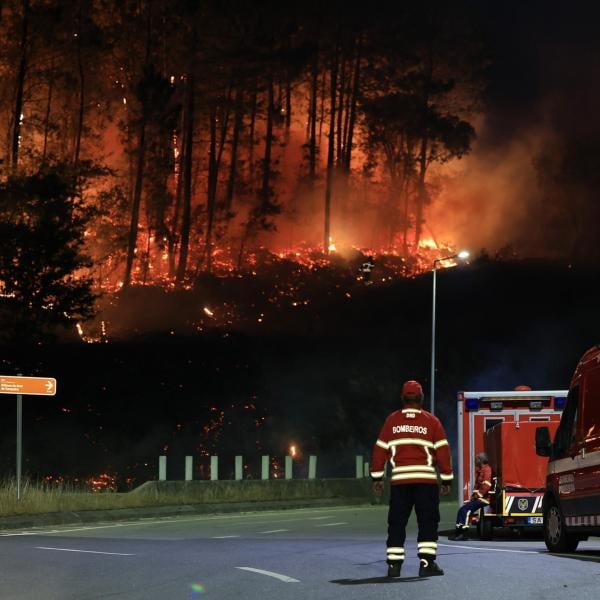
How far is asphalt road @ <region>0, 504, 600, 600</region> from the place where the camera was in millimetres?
12039

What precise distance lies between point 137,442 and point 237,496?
14.7m

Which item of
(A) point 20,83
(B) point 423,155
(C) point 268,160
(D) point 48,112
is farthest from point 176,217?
(B) point 423,155

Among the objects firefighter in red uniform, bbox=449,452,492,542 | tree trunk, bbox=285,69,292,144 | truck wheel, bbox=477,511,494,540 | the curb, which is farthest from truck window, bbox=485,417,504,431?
tree trunk, bbox=285,69,292,144

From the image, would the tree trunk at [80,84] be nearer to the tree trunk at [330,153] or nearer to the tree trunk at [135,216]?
the tree trunk at [135,216]

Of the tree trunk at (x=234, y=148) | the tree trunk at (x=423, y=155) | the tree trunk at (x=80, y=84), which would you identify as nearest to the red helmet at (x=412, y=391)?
the tree trunk at (x=80, y=84)

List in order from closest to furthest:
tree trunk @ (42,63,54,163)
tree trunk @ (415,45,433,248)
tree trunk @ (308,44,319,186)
A: tree trunk @ (42,63,54,163)
tree trunk @ (308,44,319,186)
tree trunk @ (415,45,433,248)

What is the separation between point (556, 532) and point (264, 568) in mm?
4509

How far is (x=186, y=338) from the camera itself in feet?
206

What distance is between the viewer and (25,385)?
28234 mm

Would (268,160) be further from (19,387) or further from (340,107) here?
(19,387)

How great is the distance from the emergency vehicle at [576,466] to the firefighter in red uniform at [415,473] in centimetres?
285

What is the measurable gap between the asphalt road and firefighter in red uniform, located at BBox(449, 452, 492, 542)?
36.3 inches

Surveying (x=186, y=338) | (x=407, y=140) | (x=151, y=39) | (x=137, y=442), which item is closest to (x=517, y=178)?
(x=407, y=140)

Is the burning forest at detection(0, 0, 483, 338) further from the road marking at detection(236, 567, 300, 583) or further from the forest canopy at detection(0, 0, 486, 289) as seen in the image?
the road marking at detection(236, 567, 300, 583)
